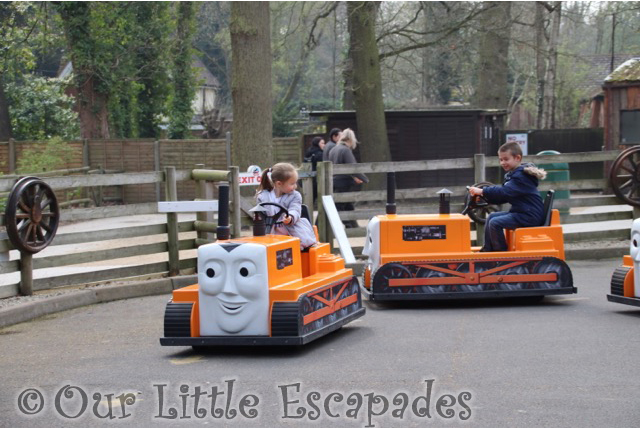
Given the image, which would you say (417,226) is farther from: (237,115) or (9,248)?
(237,115)

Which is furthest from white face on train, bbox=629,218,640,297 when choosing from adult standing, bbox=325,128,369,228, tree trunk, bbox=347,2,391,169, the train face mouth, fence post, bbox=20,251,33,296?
tree trunk, bbox=347,2,391,169

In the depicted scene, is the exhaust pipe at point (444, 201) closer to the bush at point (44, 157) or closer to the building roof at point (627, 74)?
the building roof at point (627, 74)

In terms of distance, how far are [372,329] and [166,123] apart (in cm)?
3162

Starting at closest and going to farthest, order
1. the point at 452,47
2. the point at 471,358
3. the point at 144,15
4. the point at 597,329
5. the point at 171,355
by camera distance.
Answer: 1. the point at 471,358
2. the point at 171,355
3. the point at 597,329
4. the point at 452,47
5. the point at 144,15

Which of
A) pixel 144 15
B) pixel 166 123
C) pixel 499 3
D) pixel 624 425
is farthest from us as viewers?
pixel 166 123

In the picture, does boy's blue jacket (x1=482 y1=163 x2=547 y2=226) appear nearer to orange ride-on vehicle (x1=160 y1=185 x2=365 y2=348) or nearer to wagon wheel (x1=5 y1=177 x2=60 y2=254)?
orange ride-on vehicle (x1=160 y1=185 x2=365 y2=348)

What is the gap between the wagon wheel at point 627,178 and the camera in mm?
14555

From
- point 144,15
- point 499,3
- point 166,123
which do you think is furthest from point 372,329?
point 166,123

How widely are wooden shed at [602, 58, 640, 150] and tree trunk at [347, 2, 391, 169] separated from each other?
20.6 feet

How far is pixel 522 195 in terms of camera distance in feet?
34.4

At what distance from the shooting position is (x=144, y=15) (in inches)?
1379

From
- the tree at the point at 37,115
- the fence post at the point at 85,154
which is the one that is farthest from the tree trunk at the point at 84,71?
the tree at the point at 37,115

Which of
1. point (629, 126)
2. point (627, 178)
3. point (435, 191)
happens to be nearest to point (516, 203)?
point (435, 191)

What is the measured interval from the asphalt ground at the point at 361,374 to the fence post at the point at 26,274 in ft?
3.22
